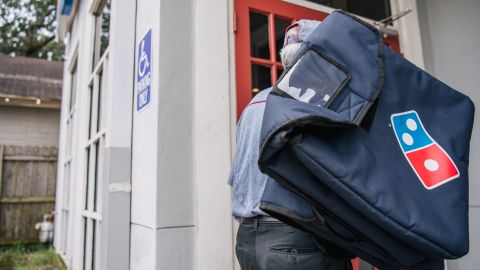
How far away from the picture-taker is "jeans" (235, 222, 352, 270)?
1211mm

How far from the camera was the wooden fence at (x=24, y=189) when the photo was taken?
6734mm

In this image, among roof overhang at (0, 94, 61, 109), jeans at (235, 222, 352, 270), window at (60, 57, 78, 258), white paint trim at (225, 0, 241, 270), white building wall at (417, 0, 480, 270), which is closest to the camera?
jeans at (235, 222, 352, 270)

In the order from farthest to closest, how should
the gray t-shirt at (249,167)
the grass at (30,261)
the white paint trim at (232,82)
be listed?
the grass at (30,261) < the white paint trim at (232,82) < the gray t-shirt at (249,167)

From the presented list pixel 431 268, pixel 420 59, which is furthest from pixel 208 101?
pixel 420 59

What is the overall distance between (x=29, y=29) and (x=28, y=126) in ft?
33.2

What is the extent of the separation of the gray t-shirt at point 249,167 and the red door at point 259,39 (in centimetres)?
49

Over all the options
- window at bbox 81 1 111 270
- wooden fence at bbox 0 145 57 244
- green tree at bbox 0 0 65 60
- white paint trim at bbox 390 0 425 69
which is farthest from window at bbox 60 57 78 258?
green tree at bbox 0 0 65 60

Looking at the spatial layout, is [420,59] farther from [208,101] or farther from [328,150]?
[328,150]

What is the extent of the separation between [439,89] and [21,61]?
35.4 ft

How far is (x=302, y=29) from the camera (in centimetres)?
125

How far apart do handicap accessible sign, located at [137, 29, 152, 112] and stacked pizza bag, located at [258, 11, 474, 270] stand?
111cm

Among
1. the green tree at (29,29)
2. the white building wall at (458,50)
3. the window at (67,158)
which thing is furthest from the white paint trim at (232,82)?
the green tree at (29,29)

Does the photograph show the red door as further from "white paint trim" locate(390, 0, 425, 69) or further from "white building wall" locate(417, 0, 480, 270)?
"white building wall" locate(417, 0, 480, 270)

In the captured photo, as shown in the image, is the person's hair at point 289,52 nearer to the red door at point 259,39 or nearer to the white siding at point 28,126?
the red door at point 259,39
